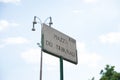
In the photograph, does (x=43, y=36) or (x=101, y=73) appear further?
(x=101, y=73)

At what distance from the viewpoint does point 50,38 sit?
23.8 feet

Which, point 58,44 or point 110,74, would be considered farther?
point 110,74

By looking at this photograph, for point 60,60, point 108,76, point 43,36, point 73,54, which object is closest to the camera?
point 43,36

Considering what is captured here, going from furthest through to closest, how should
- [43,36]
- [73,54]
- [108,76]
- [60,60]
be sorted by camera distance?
[108,76] → [73,54] → [60,60] → [43,36]

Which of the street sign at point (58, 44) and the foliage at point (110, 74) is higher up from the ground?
the foliage at point (110, 74)

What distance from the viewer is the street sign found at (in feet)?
23.1

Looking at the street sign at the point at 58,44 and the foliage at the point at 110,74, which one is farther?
the foliage at the point at 110,74

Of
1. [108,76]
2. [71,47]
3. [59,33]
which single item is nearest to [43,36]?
[59,33]

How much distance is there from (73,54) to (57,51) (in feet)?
2.82

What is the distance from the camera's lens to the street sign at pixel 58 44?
7.06 meters

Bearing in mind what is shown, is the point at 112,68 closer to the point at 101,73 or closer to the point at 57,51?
the point at 101,73

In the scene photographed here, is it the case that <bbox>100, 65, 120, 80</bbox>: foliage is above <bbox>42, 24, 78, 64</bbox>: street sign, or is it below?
above

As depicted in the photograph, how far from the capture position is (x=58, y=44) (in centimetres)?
750

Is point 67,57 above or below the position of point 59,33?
below
